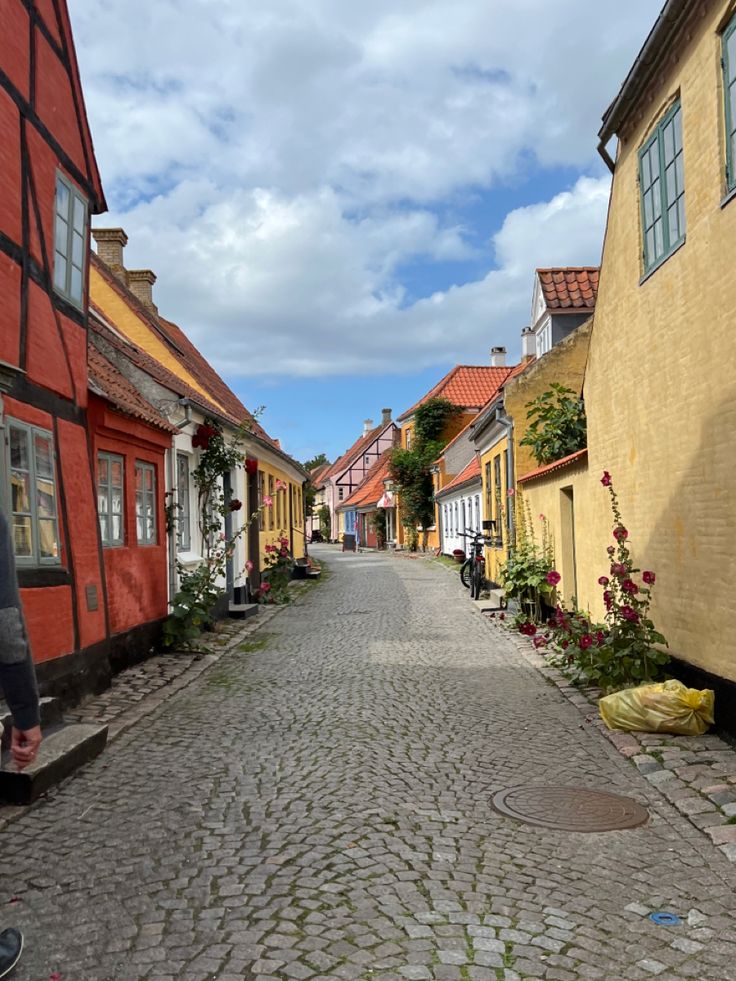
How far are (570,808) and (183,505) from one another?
338 inches

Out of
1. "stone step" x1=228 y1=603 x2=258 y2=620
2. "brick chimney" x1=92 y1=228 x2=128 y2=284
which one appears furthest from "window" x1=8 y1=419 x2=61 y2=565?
"brick chimney" x1=92 y1=228 x2=128 y2=284

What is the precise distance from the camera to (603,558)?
960cm

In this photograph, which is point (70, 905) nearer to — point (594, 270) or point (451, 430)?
point (594, 270)

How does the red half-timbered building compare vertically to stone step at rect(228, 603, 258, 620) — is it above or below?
above

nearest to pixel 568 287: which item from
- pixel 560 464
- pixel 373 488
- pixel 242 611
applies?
pixel 560 464

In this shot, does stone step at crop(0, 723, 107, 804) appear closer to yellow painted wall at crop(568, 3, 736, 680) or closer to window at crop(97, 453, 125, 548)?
window at crop(97, 453, 125, 548)

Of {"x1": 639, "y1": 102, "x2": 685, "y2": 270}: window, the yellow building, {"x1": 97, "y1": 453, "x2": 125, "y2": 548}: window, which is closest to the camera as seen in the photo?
the yellow building

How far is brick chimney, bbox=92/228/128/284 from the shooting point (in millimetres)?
17641

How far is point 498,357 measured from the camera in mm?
41781

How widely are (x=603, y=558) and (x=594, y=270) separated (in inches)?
376

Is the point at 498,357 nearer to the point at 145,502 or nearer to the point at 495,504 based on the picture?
the point at 495,504

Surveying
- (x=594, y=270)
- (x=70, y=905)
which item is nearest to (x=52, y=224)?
(x=70, y=905)

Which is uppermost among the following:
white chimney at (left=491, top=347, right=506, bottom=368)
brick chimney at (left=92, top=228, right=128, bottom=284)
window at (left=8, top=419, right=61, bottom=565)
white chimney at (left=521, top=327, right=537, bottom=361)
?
white chimney at (left=491, top=347, right=506, bottom=368)

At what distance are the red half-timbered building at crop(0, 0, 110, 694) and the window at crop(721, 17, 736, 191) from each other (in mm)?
4882
